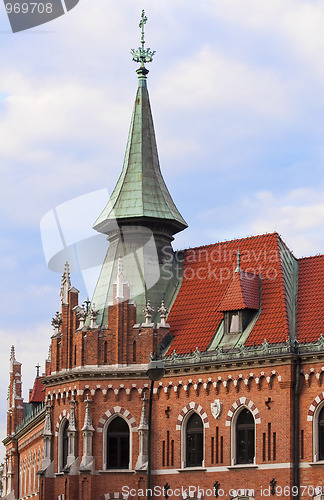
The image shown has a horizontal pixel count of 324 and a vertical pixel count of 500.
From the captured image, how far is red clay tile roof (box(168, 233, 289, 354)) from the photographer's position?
52.7 meters

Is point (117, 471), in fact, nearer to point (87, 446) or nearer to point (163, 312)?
point (87, 446)

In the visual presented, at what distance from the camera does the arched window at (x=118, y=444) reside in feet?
178

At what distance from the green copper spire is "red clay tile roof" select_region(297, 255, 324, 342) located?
7.67m

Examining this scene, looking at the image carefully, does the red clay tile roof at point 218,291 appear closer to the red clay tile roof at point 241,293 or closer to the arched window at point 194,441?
the red clay tile roof at point 241,293

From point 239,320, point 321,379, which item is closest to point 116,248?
point 239,320

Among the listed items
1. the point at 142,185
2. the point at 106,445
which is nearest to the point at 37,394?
the point at 142,185

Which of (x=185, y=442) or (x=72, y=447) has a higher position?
(x=185, y=442)

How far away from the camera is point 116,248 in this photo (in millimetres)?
58938

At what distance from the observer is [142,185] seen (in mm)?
59938

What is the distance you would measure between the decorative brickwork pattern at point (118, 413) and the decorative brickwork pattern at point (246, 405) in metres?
5.19

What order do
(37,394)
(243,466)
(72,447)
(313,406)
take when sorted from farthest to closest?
1. (37,394)
2. (72,447)
3. (243,466)
4. (313,406)

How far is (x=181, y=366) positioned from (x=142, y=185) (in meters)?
11.2

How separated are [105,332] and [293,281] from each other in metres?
9.43

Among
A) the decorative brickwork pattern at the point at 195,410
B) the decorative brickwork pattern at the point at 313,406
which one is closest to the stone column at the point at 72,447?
the decorative brickwork pattern at the point at 195,410
